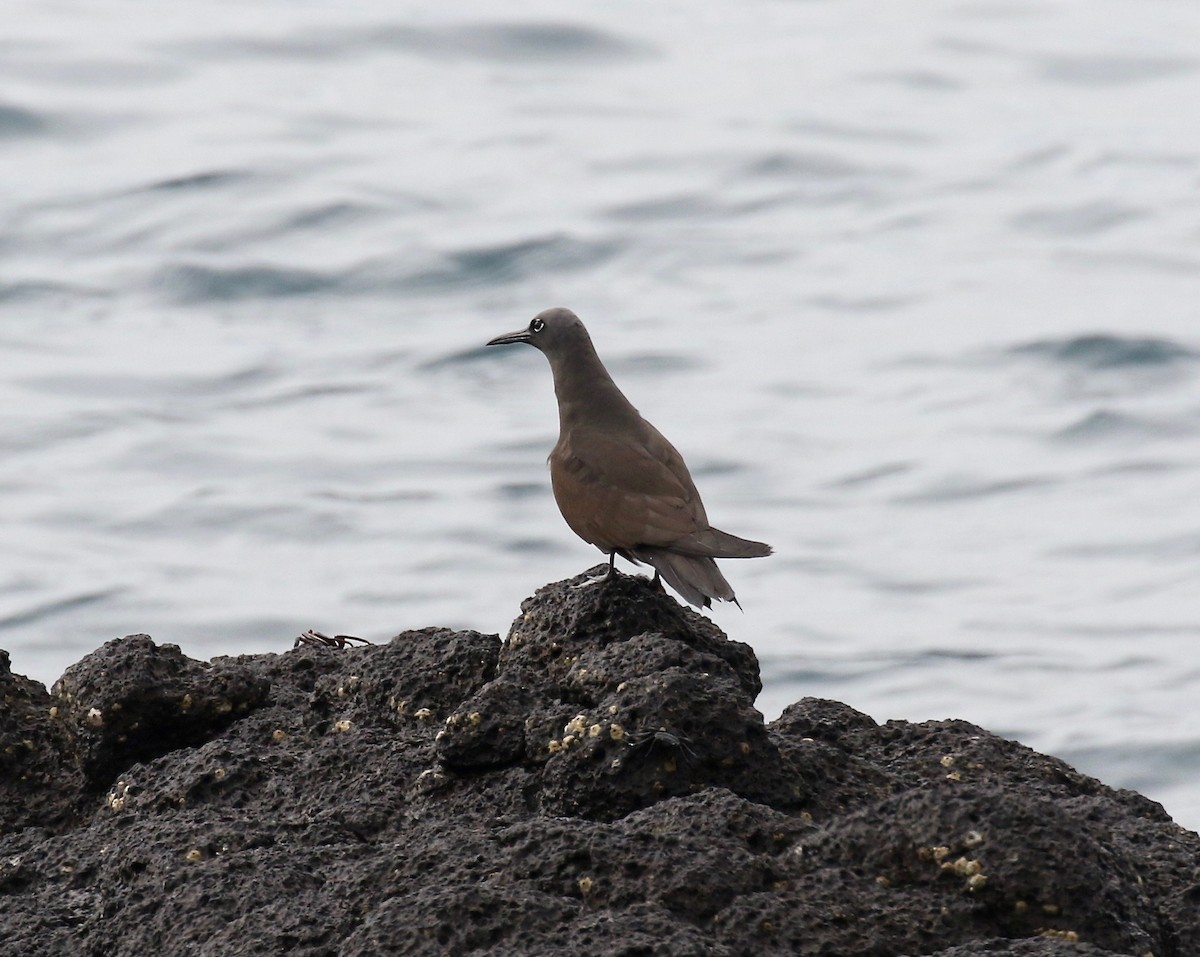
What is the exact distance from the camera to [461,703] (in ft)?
17.9

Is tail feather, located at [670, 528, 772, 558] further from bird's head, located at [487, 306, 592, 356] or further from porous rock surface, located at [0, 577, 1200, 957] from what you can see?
bird's head, located at [487, 306, 592, 356]

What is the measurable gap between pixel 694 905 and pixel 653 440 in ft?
9.27

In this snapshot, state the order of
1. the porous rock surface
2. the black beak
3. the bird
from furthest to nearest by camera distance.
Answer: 1. the black beak
2. the bird
3. the porous rock surface

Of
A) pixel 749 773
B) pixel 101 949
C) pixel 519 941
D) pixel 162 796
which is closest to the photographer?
pixel 519 941

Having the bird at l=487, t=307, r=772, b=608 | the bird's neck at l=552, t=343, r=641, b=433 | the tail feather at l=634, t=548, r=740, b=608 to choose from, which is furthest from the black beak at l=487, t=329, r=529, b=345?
the tail feather at l=634, t=548, r=740, b=608

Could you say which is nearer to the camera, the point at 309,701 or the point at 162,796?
the point at 162,796

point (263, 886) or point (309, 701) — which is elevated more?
point (309, 701)

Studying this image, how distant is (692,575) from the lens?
20.1 ft

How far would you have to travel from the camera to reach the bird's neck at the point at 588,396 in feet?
22.2

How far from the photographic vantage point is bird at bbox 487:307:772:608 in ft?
20.2

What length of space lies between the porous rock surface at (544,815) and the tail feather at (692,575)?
109 millimetres

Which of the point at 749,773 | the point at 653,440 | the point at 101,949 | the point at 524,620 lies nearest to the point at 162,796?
the point at 101,949

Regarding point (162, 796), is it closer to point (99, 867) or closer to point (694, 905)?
point (99, 867)

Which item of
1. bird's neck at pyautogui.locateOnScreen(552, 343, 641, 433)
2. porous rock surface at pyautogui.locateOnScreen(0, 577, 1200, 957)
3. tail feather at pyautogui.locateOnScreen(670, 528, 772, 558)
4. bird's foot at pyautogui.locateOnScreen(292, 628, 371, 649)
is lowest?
porous rock surface at pyautogui.locateOnScreen(0, 577, 1200, 957)
